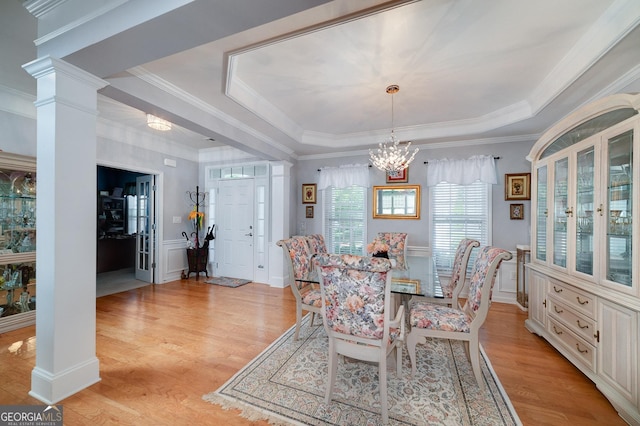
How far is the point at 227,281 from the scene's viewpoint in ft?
16.3

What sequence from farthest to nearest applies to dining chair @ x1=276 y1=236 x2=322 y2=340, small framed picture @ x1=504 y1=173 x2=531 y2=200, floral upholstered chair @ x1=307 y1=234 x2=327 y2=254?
small framed picture @ x1=504 y1=173 x2=531 y2=200, floral upholstered chair @ x1=307 y1=234 x2=327 y2=254, dining chair @ x1=276 y1=236 x2=322 y2=340

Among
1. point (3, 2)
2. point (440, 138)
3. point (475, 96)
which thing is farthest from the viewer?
point (440, 138)

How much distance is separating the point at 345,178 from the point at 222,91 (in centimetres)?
272

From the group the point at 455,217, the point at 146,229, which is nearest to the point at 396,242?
the point at 455,217

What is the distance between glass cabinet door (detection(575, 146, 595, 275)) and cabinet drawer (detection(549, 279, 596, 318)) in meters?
0.19

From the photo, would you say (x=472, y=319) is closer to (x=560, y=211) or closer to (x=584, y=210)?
(x=584, y=210)

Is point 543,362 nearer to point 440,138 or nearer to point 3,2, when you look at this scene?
point 440,138

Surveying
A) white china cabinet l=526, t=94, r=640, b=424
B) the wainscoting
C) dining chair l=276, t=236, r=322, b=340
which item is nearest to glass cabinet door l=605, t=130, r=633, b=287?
white china cabinet l=526, t=94, r=640, b=424

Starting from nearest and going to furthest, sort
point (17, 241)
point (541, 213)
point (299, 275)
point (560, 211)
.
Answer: point (560, 211)
point (299, 275)
point (541, 213)
point (17, 241)

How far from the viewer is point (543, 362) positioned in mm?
2299

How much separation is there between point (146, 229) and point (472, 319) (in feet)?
17.7

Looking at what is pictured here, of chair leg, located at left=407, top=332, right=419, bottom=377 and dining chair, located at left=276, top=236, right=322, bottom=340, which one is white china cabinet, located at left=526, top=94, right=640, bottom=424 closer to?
chair leg, located at left=407, top=332, right=419, bottom=377

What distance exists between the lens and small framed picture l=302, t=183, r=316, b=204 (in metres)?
5.08

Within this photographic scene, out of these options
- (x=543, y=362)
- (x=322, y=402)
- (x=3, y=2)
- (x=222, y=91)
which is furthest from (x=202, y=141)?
(x=543, y=362)
